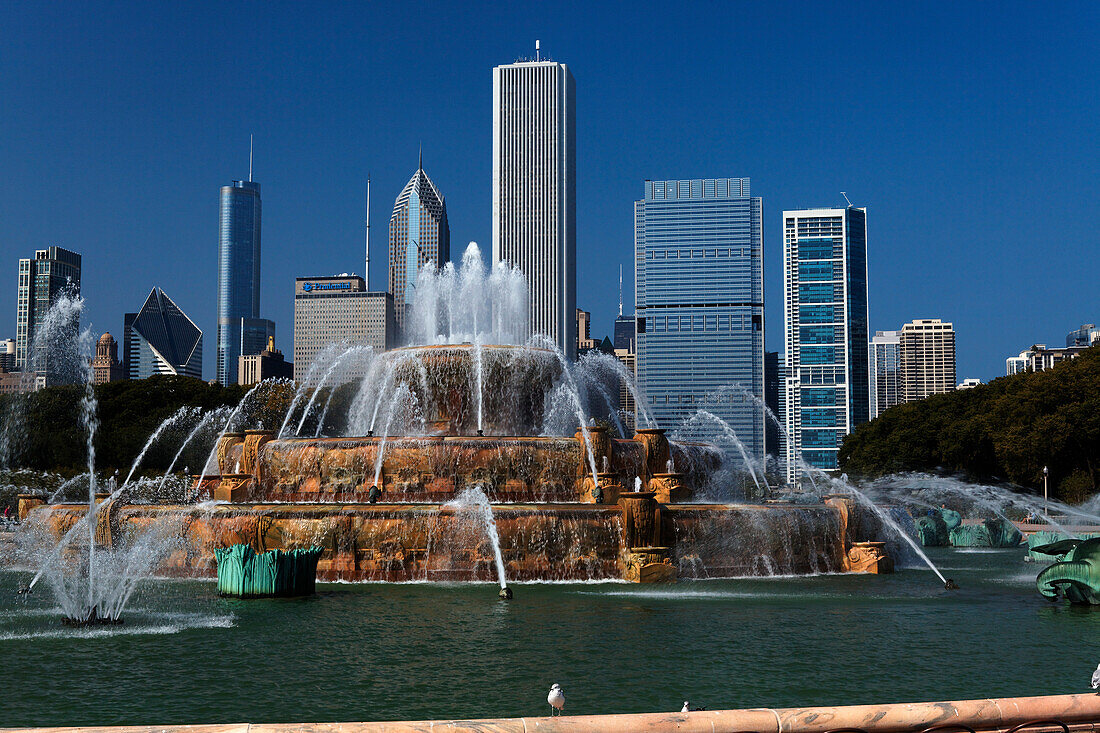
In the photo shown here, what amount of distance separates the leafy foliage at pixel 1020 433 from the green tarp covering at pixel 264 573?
47122 millimetres

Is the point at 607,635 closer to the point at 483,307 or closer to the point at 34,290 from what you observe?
the point at 483,307

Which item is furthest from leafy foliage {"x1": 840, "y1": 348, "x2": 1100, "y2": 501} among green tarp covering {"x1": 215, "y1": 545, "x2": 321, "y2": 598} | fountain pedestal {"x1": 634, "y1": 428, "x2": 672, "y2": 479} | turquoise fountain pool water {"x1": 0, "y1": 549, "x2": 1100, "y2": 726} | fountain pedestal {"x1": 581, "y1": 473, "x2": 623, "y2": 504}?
green tarp covering {"x1": 215, "y1": 545, "x2": 321, "y2": 598}

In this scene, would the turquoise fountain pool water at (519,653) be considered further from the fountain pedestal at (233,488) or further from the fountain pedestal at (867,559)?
the fountain pedestal at (233,488)

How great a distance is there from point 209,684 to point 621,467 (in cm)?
1838

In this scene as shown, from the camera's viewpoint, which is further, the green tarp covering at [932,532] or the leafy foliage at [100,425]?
the leafy foliage at [100,425]

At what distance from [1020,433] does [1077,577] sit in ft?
141

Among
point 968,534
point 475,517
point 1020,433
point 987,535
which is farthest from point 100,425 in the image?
point 1020,433

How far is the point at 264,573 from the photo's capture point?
1833 cm

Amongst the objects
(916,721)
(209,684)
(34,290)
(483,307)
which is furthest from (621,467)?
(34,290)

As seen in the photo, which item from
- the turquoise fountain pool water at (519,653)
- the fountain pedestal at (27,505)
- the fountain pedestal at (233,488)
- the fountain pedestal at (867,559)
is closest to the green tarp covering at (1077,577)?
the turquoise fountain pool water at (519,653)

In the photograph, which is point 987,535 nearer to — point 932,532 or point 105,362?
point 932,532

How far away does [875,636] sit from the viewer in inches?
554

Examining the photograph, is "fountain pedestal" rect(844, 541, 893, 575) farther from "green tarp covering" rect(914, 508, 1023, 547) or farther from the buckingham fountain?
"green tarp covering" rect(914, 508, 1023, 547)

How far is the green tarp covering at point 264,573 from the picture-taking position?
60.0ft
